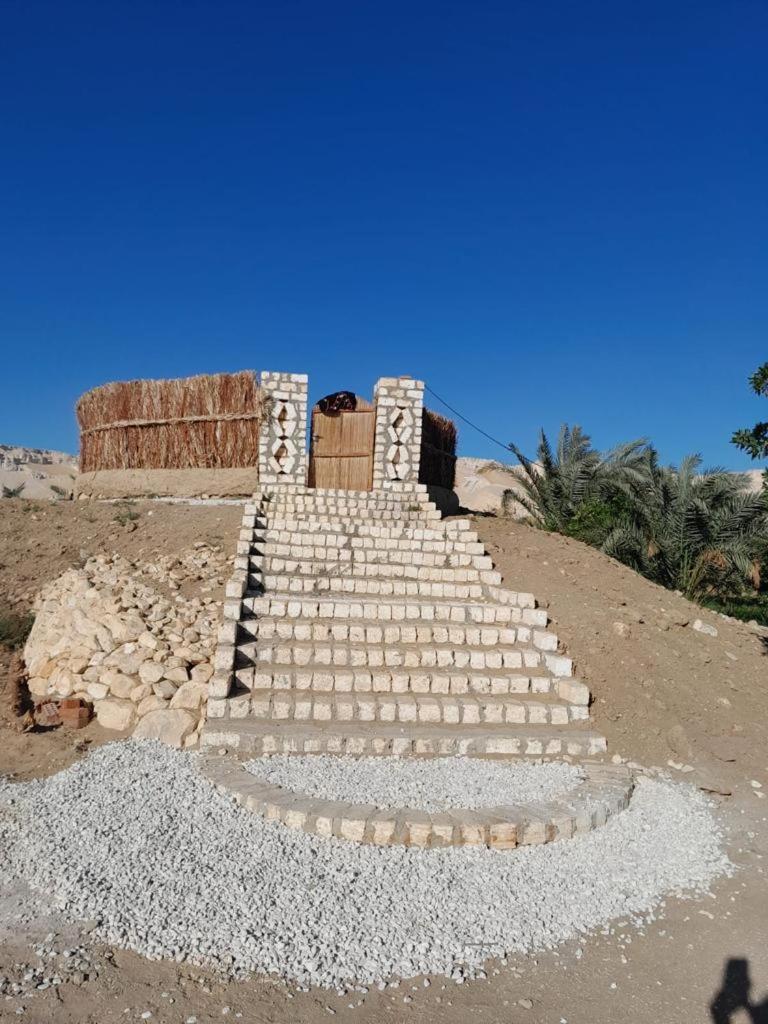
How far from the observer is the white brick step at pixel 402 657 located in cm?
733

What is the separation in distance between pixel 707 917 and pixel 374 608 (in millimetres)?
5016

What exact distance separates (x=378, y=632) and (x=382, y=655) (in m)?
0.50

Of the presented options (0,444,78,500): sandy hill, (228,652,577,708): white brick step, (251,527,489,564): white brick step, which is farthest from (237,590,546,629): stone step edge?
(0,444,78,500): sandy hill

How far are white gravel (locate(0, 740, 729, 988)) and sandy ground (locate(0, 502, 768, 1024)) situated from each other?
14 centimetres

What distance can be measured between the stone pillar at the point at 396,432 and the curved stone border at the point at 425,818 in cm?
920

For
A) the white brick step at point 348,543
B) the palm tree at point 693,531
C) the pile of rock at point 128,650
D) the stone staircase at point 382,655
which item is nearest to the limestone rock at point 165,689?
the pile of rock at point 128,650

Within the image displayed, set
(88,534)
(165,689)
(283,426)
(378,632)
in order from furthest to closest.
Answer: (283,426) < (88,534) < (378,632) < (165,689)

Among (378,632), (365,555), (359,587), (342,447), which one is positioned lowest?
(378,632)

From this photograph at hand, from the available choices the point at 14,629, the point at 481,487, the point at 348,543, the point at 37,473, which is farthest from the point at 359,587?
the point at 37,473

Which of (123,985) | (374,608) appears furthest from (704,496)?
(123,985)

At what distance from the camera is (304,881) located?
4.03 m

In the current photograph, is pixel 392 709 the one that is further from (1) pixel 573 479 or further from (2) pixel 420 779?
(1) pixel 573 479

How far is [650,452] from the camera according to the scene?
559 inches

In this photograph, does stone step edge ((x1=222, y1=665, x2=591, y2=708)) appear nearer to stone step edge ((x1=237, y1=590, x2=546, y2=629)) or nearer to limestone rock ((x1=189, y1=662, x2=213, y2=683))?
limestone rock ((x1=189, y1=662, x2=213, y2=683))
